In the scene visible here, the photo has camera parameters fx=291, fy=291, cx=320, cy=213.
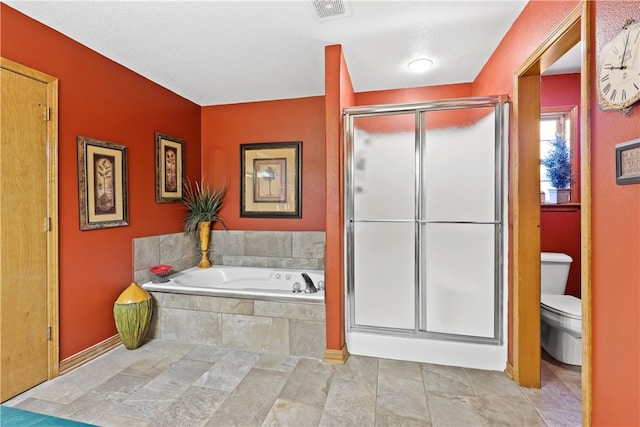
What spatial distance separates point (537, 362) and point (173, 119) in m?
4.02

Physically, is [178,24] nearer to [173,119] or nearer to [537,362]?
[173,119]

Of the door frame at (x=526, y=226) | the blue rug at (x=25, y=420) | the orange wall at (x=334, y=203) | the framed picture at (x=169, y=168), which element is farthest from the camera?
the framed picture at (x=169, y=168)

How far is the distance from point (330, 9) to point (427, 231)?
1.73 m

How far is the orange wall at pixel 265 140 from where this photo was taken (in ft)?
11.5

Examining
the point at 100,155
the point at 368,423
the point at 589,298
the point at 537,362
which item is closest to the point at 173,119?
the point at 100,155

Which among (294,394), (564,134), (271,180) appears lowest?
(294,394)

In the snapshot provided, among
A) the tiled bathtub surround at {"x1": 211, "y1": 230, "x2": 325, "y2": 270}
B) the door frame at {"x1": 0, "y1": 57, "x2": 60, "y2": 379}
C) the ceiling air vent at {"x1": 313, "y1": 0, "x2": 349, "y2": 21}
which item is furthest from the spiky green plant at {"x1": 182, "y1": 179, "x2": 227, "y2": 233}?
the ceiling air vent at {"x1": 313, "y1": 0, "x2": 349, "y2": 21}

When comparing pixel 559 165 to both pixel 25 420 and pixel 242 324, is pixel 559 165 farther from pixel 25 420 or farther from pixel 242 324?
pixel 25 420

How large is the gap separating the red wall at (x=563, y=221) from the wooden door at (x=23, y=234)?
4213 mm

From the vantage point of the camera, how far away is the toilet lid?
84.1 inches

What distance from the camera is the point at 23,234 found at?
1.92 m

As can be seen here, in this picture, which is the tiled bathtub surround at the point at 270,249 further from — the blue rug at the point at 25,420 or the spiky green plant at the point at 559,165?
the blue rug at the point at 25,420

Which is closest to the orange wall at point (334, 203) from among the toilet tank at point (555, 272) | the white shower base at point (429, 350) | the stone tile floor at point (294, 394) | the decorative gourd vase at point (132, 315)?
the white shower base at point (429, 350)

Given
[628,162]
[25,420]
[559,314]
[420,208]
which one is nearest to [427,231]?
[420,208]
